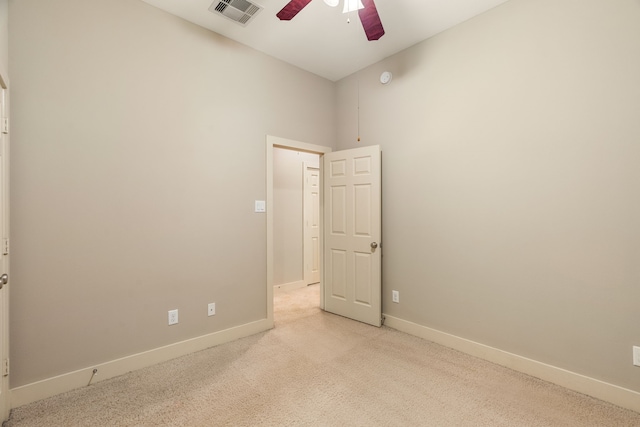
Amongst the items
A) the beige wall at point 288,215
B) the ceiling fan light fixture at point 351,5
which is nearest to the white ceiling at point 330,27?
the ceiling fan light fixture at point 351,5

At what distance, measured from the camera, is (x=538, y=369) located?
7.22 ft

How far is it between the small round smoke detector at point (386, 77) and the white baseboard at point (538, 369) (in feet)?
8.80

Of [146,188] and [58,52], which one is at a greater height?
[58,52]

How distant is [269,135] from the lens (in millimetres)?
3143

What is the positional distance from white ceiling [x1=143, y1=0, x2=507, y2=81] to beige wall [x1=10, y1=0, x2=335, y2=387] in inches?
6.6

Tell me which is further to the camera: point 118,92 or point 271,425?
point 118,92

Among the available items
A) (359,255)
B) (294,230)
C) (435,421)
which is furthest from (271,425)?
→ (294,230)

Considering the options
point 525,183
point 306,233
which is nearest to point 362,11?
point 525,183

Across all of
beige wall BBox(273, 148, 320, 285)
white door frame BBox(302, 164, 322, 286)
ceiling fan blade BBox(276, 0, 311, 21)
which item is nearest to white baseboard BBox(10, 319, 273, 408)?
beige wall BBox(273, 148, 320, 285)

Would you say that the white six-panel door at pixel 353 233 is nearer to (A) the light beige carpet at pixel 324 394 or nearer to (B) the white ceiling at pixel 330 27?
(A) the light beige carpet at pixel 324 394

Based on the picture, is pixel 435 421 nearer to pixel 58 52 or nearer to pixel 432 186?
pixel 432 186

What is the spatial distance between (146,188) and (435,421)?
270 centimetres

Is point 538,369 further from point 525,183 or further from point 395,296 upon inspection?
point 525,183

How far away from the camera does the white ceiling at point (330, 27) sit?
240cm
